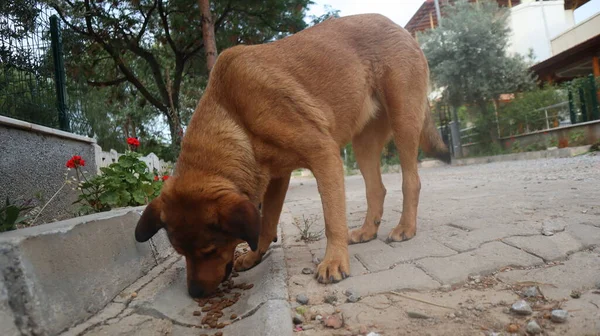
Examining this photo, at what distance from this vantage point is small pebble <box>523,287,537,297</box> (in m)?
1.99

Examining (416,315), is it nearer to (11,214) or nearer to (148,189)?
(11,214)

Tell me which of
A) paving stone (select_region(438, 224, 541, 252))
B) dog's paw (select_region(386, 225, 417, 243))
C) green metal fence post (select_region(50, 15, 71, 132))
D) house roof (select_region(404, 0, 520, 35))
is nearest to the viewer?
paving stone (select_region(438, 224, 541, 252))

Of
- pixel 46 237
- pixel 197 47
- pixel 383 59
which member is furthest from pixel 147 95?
pixel 46 237

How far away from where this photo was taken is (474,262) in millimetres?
2496

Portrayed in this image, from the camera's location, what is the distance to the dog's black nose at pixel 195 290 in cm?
239

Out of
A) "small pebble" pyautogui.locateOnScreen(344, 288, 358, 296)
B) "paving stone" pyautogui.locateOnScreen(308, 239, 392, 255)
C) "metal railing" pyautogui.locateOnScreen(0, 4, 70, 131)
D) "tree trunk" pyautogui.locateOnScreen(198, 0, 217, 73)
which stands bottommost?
"small pebble" pyautogui.locateOnScreen(344, 288, 358, 296)

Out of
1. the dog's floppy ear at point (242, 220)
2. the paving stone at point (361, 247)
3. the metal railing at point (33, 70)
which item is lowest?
the paving stone at point (361, 247)

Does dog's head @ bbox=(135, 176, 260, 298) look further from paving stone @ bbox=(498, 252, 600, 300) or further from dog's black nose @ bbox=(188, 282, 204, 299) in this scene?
paving stone @ bbox=(498, 252, 600, 300)

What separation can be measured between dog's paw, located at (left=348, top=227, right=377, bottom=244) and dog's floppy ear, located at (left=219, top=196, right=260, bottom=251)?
1.49 m

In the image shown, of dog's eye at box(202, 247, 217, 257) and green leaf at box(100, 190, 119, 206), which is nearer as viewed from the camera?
dog's eye at box(202, 247, 217, 257)

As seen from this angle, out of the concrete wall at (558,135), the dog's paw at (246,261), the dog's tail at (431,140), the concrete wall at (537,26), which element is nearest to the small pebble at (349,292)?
the dog's paw at (246,261)

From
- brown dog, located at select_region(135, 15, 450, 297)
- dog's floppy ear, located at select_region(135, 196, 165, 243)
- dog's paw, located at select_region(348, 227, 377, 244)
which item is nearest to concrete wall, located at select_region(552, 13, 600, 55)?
Result: brown dog, located at select_region(135, 15, 450, 297)

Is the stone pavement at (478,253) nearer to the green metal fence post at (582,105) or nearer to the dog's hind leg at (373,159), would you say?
the dog's hind leg at (373,159)

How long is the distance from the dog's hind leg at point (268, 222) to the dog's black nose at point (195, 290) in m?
0.71
